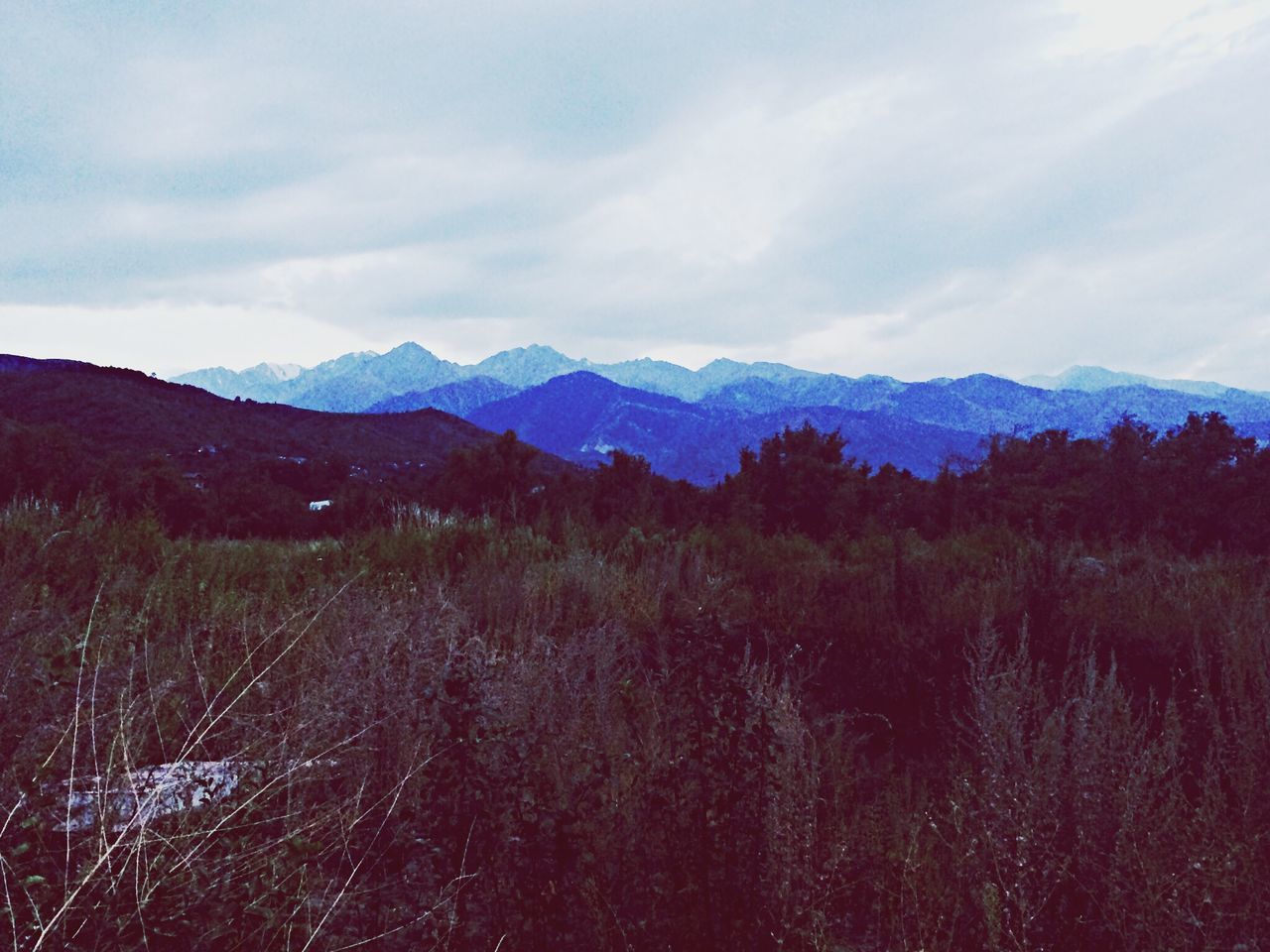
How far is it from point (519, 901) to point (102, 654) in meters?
3.08

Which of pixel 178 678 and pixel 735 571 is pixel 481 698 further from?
pixel 735 571

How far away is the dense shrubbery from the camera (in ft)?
8.23

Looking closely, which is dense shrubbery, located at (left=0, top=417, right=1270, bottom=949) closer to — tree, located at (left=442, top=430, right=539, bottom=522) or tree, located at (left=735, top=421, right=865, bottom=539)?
tree, located at (left=735, top=421, right=865, bottom=539)

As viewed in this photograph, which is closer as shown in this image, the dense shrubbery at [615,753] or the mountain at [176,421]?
the dense shrubbery at [615,753]

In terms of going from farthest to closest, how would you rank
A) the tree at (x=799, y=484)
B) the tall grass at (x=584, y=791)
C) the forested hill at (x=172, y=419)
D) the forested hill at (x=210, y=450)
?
the forested hill at (x=172, y=419) → the forested hill at (x=210, y=450) → the tree at (x=799, y=484) → the tall grass at (x=584, y=791)

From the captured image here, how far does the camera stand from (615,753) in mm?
3609

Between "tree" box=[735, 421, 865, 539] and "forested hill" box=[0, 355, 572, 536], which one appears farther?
"forested hill" box=[0, 355, 572, 536]

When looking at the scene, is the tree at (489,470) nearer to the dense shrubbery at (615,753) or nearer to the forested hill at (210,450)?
the forested hill at (210,450)

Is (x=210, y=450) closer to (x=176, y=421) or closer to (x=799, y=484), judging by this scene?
(x=176, y=421)

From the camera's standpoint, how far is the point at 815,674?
5.88 m

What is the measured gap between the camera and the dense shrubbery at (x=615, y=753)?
251cm

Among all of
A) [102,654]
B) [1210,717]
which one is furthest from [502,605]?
[1210,717]

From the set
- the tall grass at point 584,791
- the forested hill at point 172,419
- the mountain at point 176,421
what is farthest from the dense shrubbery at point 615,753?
the mountain at point 176,421

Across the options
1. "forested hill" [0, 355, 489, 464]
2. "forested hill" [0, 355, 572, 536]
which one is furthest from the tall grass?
"forested hill" [0, 355, 489, 464]
